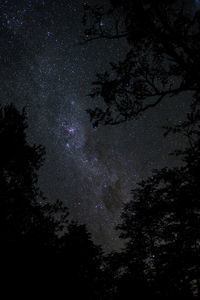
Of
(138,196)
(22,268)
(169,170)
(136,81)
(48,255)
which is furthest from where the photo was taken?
(138,196)

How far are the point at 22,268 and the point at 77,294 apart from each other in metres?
2.36

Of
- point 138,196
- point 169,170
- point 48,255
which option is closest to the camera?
point 48,255

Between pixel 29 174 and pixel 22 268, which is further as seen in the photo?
pixel 29 174

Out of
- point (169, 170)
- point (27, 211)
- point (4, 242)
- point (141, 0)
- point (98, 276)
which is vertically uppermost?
point (141, 0)

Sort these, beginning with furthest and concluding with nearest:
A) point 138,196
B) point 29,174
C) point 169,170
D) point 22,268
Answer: point 138,196 < point 29,174 < point 169,170 < point 22,268

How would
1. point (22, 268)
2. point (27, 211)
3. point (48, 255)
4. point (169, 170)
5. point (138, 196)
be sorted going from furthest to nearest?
point (138, 196) < point (169, 170) < point (27, 211) < point (48, 255) < point (22, 268)

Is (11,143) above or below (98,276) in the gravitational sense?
above

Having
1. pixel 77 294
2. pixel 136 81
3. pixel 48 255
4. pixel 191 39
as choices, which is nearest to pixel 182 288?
pixel 77 294

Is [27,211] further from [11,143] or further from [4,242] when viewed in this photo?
[11,143]

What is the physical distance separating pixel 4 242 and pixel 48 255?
1.44 meters

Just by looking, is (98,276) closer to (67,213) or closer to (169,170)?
(67,213)

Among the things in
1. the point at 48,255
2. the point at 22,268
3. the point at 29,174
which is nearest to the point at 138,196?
the point at 29,174

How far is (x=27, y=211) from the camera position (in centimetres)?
769

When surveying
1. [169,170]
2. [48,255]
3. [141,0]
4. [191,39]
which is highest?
[141,0]
